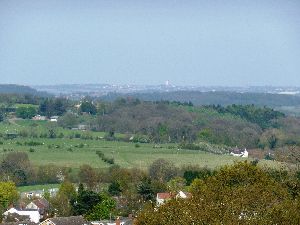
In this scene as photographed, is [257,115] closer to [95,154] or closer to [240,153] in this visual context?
[240,153]

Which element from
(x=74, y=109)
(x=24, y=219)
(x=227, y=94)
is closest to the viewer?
(x=24, y=219)

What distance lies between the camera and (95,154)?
5106cm

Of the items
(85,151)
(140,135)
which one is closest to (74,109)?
(140,135)

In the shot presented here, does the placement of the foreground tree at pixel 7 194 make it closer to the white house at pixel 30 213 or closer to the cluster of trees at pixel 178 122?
the white house at pixel 30 213

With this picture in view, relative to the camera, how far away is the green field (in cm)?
4669

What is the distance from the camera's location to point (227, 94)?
152 meters

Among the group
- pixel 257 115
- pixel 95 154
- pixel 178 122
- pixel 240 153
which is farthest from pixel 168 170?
pixel 257 115

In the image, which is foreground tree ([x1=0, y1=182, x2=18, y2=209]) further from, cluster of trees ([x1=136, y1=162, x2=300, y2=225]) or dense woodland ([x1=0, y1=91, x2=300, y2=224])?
cluster of trees ([x1=136, y1=162, x2=300, y2=225])

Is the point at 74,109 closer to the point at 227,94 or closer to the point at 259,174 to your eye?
the point at 259,174

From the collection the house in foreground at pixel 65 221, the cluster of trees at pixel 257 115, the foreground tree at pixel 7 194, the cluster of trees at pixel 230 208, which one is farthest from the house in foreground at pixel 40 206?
the cluster of trees at pixel 257 115

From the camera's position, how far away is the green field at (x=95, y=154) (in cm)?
4669

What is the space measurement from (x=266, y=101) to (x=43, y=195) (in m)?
105

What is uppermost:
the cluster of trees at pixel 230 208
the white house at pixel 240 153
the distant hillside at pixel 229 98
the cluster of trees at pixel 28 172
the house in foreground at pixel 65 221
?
the cluster of trees at pixel 230 208

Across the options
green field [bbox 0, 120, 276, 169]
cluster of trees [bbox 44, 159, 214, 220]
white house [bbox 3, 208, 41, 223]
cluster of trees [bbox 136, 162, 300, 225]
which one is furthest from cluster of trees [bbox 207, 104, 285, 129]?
cluster of trees [bbox 136, 162, 300, 225]
